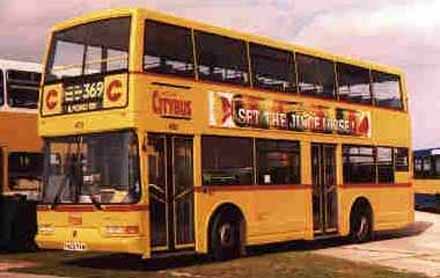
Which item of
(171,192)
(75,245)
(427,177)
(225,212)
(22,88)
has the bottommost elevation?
(75,245)

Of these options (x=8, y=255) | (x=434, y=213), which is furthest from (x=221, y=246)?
(x=434, y=213)

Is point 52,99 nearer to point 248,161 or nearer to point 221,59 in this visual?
point 221,59

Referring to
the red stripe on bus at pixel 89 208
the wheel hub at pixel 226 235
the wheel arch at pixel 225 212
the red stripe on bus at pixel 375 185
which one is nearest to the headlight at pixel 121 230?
the red stripe on bus at pixel 89 208

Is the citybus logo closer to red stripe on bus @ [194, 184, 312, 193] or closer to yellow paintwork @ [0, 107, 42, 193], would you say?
red stripe on bus @ [194, 184, 312, 193]

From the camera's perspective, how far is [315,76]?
67.4 feet

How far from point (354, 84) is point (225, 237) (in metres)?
6.40

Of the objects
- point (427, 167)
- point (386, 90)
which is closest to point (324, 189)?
point (386, 90)

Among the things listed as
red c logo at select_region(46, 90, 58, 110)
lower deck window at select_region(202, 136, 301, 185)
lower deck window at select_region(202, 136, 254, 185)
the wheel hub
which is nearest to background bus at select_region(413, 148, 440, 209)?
lower deck window at select_region(202, 136, 301, 185)

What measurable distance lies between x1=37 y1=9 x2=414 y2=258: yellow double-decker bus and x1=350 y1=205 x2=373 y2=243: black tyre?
0.66 meters

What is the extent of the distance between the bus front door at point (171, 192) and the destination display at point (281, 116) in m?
1.12

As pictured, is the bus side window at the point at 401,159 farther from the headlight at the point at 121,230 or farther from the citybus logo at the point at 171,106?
the headlight at the point at 121,230

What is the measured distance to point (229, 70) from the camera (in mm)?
17766

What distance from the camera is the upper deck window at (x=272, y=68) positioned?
60.8ft

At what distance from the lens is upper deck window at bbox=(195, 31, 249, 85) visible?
1709cm
